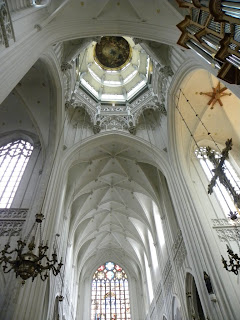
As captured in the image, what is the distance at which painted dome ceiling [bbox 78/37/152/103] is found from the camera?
54.5 ft

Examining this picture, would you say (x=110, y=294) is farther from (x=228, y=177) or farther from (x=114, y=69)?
(x=114, y=69)

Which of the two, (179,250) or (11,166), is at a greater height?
(11,166)

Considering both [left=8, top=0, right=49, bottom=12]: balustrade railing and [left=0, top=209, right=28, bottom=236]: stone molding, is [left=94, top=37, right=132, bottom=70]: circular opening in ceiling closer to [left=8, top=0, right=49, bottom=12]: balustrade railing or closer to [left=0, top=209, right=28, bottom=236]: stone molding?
[left=8, top=0, right=49, bottom=12]: balustrade railing

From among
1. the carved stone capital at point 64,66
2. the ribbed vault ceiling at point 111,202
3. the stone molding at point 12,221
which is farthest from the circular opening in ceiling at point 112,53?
the stone molding at point 12,221

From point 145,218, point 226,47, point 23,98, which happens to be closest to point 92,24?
point 23,98

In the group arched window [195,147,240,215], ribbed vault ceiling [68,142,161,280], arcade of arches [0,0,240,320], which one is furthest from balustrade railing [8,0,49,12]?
arched window [195,147,240,215]

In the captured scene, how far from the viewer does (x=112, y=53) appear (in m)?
17.5

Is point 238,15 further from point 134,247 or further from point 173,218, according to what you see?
point 134,247

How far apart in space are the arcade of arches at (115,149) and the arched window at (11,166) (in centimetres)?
8

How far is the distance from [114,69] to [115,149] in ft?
20.5

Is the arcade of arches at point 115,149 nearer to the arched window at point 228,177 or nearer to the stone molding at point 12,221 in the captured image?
the stone molding at point 12,221

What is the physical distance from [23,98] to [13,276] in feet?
31.5

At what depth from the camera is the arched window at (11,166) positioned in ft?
37.3

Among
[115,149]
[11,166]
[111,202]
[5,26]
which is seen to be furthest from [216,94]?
[11,166]
